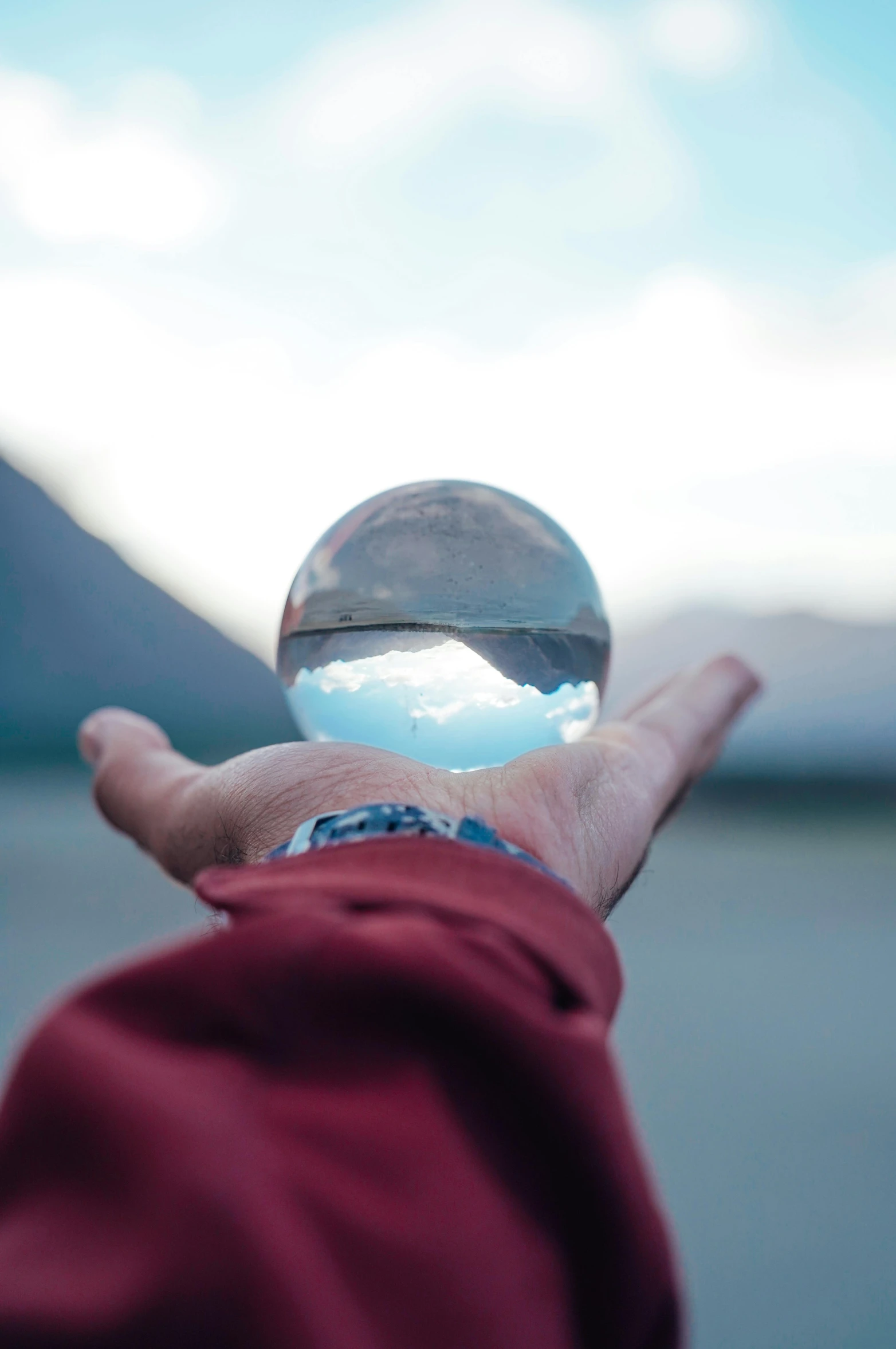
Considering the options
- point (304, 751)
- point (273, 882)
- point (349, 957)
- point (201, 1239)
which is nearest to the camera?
point (201, 1239)

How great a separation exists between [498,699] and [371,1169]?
0.89 m

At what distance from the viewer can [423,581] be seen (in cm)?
127

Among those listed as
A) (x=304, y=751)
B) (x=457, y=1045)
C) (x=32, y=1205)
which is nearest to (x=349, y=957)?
(x=457, y=1045)

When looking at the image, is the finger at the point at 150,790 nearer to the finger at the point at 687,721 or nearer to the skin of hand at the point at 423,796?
the skin of hand at the point at 423,796

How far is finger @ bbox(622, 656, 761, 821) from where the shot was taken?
1.67 meters

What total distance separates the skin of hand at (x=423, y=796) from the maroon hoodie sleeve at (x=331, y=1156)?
1.39ft

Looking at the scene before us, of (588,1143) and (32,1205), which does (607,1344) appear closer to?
(588,1143)

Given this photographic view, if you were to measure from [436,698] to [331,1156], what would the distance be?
2.80 feet

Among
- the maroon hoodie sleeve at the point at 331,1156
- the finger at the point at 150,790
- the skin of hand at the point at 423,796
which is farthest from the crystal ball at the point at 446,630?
the maroon hoodie sleeve at the point at 331,1156

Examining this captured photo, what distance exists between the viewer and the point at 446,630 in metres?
1.25

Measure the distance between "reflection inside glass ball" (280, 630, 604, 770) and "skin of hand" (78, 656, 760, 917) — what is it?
0.10 metres

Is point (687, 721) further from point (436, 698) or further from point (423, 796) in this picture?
point (423, 796)

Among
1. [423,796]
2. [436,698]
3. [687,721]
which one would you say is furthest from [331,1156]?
[687,721]

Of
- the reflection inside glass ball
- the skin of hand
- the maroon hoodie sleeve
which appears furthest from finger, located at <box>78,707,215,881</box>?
the maroon hoodie sleeve
